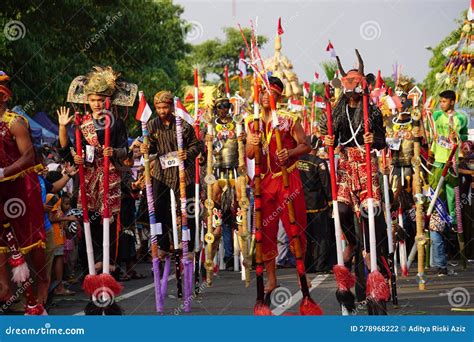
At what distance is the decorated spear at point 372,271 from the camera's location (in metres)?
11.1

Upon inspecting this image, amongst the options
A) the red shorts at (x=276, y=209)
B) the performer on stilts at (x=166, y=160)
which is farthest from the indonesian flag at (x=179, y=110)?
the red shorts at (x=276, y=209)

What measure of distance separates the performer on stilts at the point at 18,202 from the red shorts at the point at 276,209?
205 centimetres

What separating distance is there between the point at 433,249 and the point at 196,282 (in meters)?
4.10

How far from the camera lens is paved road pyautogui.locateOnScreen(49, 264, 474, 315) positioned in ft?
41.7

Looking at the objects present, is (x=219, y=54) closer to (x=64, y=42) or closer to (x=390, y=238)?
(x=64, y=42)

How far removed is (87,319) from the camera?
392 inches

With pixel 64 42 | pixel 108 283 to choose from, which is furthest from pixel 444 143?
pixel 64 42

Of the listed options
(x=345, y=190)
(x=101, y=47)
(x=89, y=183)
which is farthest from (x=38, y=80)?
(x=345, y=190)

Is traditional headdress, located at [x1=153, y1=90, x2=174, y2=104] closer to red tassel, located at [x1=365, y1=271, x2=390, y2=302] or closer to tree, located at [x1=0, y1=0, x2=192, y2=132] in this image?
red tassel, located at [x1=365, y1=271, x2=390, y2=302]

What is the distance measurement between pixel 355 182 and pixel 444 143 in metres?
5.27

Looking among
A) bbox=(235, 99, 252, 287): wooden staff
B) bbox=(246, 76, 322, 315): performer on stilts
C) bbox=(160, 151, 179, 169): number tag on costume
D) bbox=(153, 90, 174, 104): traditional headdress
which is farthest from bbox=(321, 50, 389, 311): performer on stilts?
bbox=(235, 99, 252, 287): wooden staff

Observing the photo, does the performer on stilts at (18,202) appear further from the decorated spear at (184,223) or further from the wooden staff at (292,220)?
the decorated spear at (184,223)

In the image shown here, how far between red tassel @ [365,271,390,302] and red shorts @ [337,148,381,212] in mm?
1035

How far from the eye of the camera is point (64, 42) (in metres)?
27.9
